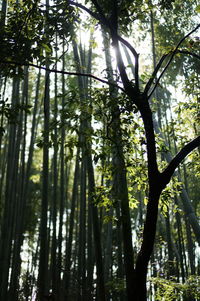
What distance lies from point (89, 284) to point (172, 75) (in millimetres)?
4464

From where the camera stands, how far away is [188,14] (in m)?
5.07

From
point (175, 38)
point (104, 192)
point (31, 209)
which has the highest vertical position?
point (175, 38)

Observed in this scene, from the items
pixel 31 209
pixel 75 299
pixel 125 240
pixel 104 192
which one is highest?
pixel 31 209

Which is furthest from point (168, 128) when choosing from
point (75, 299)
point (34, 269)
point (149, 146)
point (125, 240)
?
point (34, 269)

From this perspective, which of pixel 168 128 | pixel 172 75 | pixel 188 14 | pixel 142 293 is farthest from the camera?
pixel 172 75

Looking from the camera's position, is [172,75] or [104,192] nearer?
[104,192]

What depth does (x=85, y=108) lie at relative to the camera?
84.9 inches

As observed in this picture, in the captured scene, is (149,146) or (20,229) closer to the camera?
(149,146)

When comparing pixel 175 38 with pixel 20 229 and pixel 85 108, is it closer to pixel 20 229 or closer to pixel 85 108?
pixel 85 108

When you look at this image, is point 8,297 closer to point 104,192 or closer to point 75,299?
point 75,299

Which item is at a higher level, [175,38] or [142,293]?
[175,38]

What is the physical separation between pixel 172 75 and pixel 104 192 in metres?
5.09

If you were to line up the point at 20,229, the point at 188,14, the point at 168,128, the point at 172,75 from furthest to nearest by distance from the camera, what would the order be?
1. the point at 172,75
2. the point at 20,229
3. the point at 188,14
4. the point at 168,128

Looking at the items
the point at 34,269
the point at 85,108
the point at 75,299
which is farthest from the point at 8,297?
the point at 85,108
